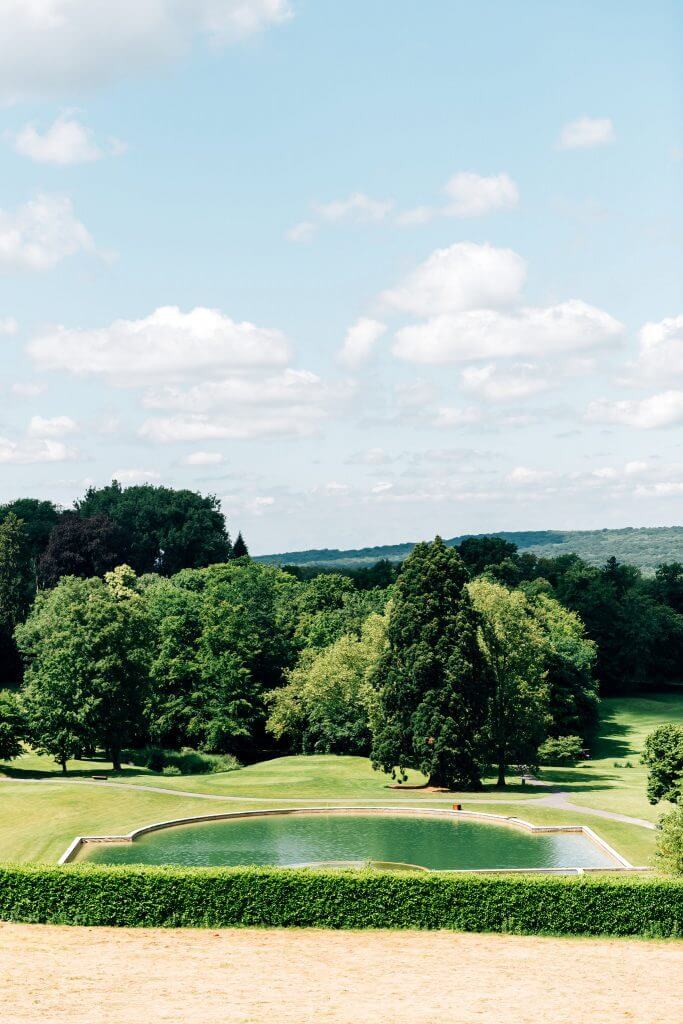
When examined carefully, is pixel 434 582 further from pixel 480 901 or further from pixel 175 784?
pixel 480 901

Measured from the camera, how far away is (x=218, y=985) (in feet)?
79.4

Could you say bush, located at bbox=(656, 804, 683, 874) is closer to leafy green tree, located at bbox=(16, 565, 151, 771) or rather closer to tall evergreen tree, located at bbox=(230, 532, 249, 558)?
leafy green tree, located at bbox=(16, 565, 151, 771)

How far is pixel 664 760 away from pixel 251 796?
2098 cm

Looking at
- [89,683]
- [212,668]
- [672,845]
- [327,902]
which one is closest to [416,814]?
[672,845]

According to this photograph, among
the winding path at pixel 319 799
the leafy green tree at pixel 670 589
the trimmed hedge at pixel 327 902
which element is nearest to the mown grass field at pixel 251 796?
the winding path at pixel 319 799

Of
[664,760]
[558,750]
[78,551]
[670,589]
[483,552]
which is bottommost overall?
[558,750]

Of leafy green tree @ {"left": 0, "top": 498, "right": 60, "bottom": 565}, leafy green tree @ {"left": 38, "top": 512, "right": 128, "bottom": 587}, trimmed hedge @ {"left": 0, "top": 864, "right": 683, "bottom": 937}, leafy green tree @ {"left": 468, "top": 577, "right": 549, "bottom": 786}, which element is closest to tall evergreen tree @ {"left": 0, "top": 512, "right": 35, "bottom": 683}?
leafy green tree @ {"left": 38, "top": 512, "right": 128, "bottom": 587}

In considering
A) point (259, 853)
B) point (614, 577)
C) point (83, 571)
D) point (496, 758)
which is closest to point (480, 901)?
point (259, 853)

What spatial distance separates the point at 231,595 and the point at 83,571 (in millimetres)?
28442

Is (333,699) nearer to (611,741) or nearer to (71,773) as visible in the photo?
(71,773)

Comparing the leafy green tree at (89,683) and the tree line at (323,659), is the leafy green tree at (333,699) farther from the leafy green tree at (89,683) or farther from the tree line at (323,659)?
the leafy green tree at (89,683)

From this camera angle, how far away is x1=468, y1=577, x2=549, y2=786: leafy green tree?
57.9 m

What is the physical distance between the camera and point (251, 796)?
2111 inches

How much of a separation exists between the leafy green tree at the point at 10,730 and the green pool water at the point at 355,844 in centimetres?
1762
